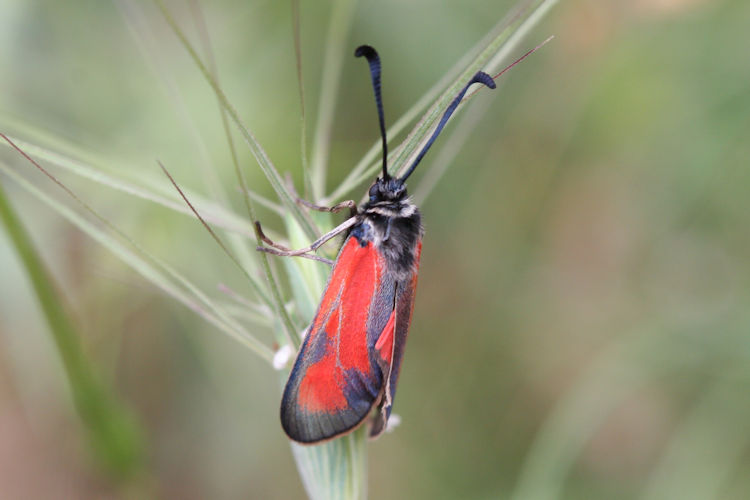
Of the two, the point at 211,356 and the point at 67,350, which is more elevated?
the point at 67,350

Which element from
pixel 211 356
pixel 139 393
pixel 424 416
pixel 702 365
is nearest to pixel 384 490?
pixel 424 416

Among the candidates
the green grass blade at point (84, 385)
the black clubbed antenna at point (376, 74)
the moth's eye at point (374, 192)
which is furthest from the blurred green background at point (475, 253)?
the black clubbed antenna at point (376, 74)

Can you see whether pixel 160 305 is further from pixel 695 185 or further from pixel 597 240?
pixel 695 185

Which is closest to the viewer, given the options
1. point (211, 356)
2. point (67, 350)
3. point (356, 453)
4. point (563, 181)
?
point (356, 453)

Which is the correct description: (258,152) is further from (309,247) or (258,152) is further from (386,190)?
(386,190)

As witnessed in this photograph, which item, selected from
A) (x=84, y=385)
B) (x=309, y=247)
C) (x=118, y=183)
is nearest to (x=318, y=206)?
(x=309, y=247)

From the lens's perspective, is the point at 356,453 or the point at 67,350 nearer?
the point at 356,453

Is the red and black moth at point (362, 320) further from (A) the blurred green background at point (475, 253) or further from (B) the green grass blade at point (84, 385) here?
(A) the blurred green background at point (475, 253)
